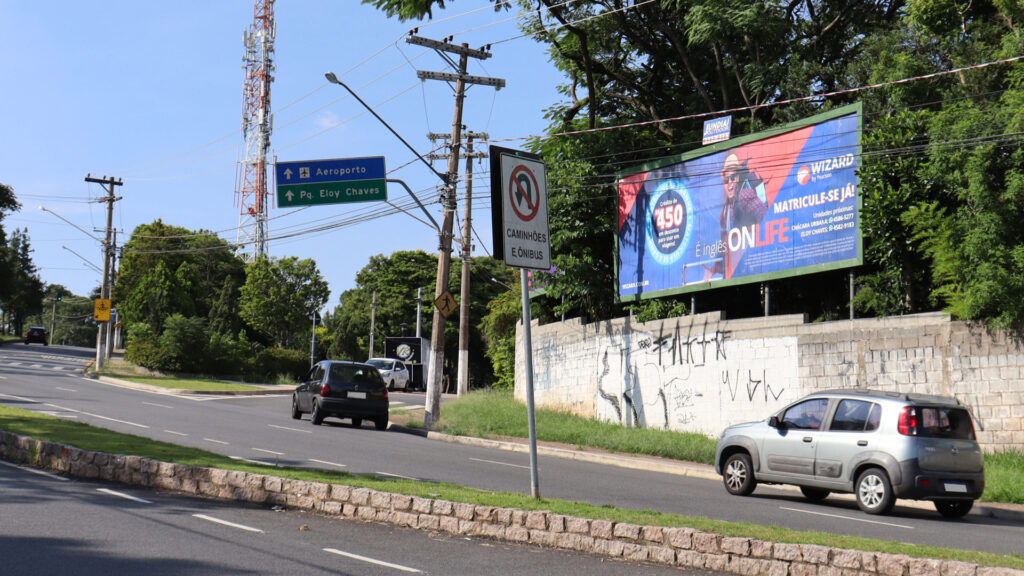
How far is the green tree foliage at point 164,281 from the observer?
2613 inches

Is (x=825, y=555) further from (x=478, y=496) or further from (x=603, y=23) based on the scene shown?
(x=603, y=23)

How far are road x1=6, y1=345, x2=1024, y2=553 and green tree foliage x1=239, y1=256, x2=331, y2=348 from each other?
36.1m

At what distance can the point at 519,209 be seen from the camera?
30.0 ft

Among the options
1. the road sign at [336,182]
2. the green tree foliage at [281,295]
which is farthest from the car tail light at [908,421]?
the green tree foliage at [281,295]

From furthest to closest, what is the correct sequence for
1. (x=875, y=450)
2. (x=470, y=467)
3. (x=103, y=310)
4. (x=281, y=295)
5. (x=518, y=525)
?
(x=281, y=295) → (x=103, y=310) → (x=470, y=467) → (x=875, y=450) → (x=518, y=525)

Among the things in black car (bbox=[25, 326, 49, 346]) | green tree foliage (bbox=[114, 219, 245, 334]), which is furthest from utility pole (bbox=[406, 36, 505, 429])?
black car (bbox=[25, 326, 49, 346])

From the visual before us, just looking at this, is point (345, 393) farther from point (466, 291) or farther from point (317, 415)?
point (466, 291)

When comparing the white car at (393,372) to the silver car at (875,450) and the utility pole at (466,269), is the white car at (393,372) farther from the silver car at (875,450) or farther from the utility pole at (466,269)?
the silver car at (875,450)

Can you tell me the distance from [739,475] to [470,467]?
4.37 meters

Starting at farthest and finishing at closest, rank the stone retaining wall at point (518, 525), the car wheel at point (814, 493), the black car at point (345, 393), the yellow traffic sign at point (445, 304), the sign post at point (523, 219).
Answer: the yellow traffic sign at point (445, 304) → the black car at point (345, 393) → the car wheel at point (814, 493) → the sign post at point (523, 219) → the stone retaining wall at point (518, 525)

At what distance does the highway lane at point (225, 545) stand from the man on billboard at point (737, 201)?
13917mm

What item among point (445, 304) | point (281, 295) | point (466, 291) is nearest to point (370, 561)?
point (445, 304)

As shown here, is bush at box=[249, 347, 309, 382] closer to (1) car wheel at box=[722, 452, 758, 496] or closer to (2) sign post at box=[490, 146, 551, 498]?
(1) car wheel at box=[722, 452, 758, 496]

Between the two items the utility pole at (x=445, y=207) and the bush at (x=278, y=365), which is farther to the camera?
the bush at (x=278, y=365)
